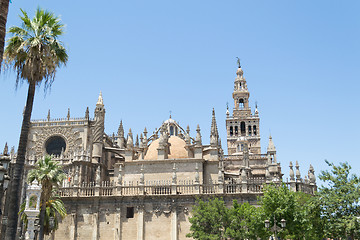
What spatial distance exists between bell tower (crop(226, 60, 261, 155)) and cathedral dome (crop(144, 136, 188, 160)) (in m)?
32.1

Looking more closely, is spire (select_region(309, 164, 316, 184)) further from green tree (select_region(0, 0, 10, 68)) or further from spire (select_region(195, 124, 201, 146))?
green tree (select_region(0, 0, 10, 68))

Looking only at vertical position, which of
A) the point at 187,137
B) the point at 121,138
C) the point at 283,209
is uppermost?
the point at 121,138

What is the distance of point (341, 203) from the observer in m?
27.2

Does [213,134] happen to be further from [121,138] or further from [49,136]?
[49,136]

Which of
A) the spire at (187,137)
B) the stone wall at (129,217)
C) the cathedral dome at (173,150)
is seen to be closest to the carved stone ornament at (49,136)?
the cathedral dome at (173,150)

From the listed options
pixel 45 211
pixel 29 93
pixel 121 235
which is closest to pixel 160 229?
pixel 121 235

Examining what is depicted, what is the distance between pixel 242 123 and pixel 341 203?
173 feet

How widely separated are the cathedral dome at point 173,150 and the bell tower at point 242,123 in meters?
32.1

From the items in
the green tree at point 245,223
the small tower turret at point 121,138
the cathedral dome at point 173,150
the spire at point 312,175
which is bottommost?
the green tree at point 245,223

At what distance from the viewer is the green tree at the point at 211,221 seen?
3206 centimetres

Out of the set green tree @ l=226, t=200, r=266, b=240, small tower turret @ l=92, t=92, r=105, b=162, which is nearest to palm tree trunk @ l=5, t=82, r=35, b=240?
green tree @ l=226, t=200, r=266, b=240

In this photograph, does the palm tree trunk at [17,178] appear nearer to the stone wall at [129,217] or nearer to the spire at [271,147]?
the stone wall at [129,217]

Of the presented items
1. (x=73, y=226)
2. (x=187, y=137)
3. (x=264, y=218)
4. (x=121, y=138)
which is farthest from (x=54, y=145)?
(x=264, y=218)

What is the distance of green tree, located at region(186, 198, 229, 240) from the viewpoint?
32062 millimetres
